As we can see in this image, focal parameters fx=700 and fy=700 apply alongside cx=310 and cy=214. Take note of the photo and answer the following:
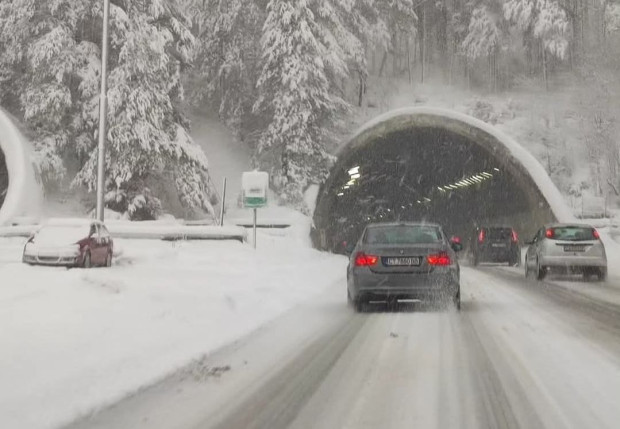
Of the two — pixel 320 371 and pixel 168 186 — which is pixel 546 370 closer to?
pixel 320 371

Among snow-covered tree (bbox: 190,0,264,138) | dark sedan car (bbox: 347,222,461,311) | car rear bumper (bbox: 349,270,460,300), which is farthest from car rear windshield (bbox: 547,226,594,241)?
snow-covered tree (bbox: 190,0,264,138)

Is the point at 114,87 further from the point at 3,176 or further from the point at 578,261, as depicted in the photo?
the point at 578,261

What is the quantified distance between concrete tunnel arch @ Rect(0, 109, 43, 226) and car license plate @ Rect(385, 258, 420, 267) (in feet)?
73.3

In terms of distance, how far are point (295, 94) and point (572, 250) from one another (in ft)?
64.1

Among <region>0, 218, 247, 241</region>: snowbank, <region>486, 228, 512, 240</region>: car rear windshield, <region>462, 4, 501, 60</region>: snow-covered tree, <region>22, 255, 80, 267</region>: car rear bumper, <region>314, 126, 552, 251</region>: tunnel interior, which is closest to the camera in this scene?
<region>22, 255, 80, 267</region>: car rear bumper

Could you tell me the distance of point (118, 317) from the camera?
8641 mm

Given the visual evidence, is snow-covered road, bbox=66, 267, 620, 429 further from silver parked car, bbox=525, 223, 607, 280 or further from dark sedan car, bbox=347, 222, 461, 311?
silver parked car, bbox=525, 223, 607, 280

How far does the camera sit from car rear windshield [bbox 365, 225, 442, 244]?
1235cm

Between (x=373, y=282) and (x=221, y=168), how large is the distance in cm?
3040

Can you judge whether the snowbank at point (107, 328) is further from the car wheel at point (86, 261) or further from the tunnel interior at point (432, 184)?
the tunnel interior at point (432, 184)

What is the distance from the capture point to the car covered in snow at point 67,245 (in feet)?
62.9

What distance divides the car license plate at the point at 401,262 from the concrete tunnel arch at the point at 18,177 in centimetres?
2235

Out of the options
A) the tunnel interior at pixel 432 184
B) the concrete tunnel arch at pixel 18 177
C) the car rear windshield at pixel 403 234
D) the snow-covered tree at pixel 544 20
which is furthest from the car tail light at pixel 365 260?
the snow-covered tree at pixel 544 20

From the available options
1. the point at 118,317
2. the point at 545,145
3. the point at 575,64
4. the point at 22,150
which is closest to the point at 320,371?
the point at 118,317
